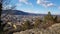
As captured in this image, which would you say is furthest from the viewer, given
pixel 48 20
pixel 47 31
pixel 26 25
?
pixel 48 20

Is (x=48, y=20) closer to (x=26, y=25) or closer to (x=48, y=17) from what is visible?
(x=48, y=17)

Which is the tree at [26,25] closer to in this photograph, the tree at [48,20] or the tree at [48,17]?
the tree at [48,20]

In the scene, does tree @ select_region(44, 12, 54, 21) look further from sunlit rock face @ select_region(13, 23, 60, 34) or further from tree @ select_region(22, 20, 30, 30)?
tree @ select_region(22, 20, 30, 30)

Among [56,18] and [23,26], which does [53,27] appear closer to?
[56,18]

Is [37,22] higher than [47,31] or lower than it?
higher

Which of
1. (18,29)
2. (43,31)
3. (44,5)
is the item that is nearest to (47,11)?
(44,5)

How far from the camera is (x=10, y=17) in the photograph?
886cm

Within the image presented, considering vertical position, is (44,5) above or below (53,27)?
above

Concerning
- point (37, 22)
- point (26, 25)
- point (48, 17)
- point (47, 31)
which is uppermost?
point (48, 17)

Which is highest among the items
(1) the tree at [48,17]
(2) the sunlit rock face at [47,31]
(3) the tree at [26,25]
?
(1) the tree at [48,17]

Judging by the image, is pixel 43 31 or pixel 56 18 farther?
pixel 56 18

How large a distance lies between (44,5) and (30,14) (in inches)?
35.5

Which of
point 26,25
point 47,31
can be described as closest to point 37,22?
point 26,25

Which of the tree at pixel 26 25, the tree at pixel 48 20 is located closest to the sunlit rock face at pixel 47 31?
the tree at pixel 48 20
